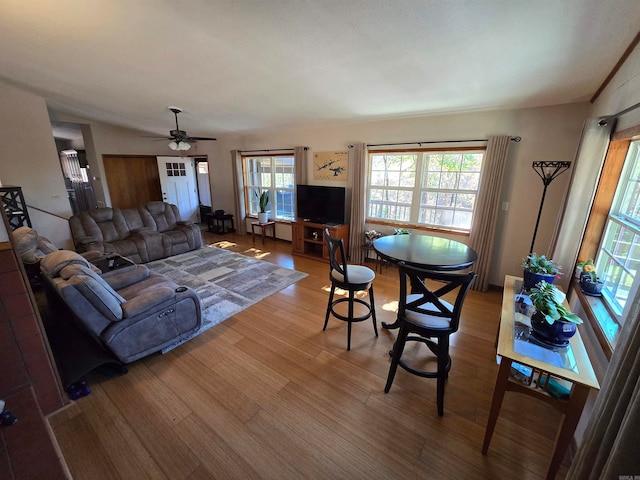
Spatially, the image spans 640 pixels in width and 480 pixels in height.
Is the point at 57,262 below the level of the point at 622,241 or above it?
below

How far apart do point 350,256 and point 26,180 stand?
5745mm

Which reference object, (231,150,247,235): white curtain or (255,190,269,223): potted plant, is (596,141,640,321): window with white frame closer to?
(255,190,269,223): potted plant

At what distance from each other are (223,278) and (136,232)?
215 centimetres

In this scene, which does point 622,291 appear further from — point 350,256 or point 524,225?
point 350,256

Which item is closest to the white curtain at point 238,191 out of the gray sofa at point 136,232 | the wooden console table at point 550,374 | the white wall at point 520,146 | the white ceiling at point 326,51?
the gray sofa at point 136,232

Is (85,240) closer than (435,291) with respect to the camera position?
No

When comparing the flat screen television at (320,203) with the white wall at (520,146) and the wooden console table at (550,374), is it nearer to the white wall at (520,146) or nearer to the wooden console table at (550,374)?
the white wall at (520,146)

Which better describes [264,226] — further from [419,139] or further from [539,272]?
[539,272]

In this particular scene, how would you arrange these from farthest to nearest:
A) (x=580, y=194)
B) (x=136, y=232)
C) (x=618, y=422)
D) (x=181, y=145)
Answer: (x=136, y=232), (x=181, y=145), (x=580, y=194), (x=618, y=422)

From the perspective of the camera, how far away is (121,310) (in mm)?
1981

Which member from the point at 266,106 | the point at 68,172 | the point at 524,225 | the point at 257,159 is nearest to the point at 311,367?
the point at 524,225

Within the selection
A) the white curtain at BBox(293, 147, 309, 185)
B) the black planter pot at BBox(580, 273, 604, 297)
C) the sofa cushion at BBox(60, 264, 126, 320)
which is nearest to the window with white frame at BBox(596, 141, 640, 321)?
the black planter pot at BBox(580, 273, 604, 297)

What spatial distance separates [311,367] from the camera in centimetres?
212

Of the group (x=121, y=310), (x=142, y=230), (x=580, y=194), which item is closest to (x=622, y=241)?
(x=580, y=194)
